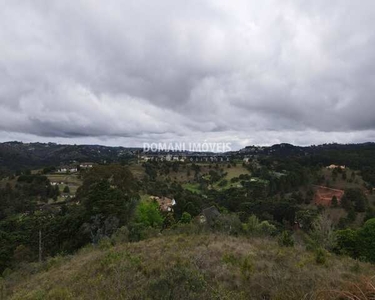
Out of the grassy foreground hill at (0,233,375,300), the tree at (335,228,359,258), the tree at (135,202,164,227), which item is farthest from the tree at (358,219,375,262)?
the tree at (135,202,164,227)

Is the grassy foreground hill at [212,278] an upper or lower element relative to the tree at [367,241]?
upper

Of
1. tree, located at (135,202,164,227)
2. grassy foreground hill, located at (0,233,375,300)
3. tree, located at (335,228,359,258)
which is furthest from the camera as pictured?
tree, located at (135,202,164,227)

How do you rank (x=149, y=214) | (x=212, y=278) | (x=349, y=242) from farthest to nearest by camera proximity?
(x=149, y=214) → (x=349, y=242) → (x=212, y=278)

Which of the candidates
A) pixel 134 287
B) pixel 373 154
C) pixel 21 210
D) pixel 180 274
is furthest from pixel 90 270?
pixel 373 154

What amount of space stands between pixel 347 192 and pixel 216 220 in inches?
1984

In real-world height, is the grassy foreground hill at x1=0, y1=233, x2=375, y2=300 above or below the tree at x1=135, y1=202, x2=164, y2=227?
above

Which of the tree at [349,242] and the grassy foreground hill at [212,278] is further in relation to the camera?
the tree at [349,242]

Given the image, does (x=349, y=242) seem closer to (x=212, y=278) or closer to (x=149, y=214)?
(x=149, y=214)

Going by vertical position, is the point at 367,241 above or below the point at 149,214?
above

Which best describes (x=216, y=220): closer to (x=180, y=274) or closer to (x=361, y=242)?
(x=361, y=242)

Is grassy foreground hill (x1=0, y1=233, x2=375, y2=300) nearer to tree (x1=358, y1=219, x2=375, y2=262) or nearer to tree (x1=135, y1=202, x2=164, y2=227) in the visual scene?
tree (x1=358, y1=219, x2=375, y2=262)

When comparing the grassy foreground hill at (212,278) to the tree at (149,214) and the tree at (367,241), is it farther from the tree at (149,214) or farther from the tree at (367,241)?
the tree at (149,214)

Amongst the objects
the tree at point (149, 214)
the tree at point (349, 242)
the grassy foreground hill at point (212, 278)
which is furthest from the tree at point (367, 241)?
the tree at point (149, 214)

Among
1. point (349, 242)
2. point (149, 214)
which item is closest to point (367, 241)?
point (349, 242)
